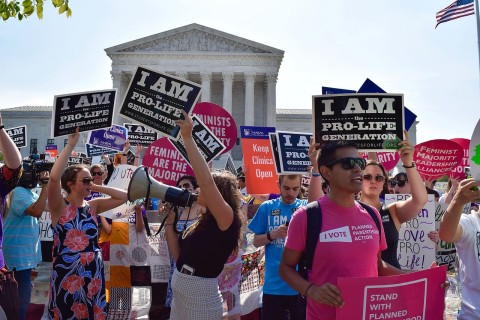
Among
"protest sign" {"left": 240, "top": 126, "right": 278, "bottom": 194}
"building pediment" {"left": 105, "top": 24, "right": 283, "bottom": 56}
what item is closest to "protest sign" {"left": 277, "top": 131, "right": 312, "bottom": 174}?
"protest sign" {"left": 240, "top": 126, "right": 278, "bottom": 194}

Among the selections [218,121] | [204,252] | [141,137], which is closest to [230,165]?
[141,137]

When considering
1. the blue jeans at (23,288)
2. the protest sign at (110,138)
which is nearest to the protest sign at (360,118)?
the blue jeans at (23,288)

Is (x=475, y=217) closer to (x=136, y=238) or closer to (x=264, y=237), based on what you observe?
(x=264, y=237)

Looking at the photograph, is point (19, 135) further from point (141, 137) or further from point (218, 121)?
point (218, 121)

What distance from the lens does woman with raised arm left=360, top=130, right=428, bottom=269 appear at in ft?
10.9

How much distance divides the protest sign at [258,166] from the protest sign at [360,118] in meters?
3.45

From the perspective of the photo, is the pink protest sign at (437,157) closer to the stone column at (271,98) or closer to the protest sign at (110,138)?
the protest sign at (110,138)

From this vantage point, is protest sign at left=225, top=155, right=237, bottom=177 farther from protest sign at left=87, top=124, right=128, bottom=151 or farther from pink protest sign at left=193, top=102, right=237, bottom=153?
pink protest sign at left=193, top=102, right=237, bottom=153

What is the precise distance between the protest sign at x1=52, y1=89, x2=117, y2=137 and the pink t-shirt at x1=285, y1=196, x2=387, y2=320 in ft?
8.98

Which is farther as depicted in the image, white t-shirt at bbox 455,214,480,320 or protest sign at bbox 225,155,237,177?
protest sign at bbox 225,155,237,177

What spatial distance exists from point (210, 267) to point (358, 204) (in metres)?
0.94

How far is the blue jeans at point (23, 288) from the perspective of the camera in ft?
13.3

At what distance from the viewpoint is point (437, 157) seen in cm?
774

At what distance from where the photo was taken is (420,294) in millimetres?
2479
